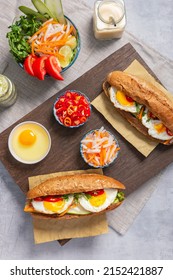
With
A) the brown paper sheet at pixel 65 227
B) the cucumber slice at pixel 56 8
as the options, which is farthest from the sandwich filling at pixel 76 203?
the cucumber slice at pixel 56 8

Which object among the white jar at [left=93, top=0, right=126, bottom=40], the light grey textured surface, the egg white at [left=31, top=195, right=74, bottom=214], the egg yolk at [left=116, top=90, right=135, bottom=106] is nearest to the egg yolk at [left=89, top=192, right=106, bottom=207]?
the egg white at [left=31, top=195, right=74, bottom=214]

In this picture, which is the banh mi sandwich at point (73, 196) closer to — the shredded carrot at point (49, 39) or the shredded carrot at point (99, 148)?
the shredded carrot at point (99, 148)

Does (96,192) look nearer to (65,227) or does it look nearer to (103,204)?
(103,204)

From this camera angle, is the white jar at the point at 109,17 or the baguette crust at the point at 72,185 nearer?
the baguette crust at the point at 72,185

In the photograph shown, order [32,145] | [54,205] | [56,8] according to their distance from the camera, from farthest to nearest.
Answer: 1. [32,145]
2. [56,8]
3. [54,205]

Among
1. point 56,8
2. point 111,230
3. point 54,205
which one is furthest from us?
point 111,230

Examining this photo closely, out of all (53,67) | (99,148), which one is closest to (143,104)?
(99,148)

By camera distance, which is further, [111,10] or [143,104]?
[111,10]
